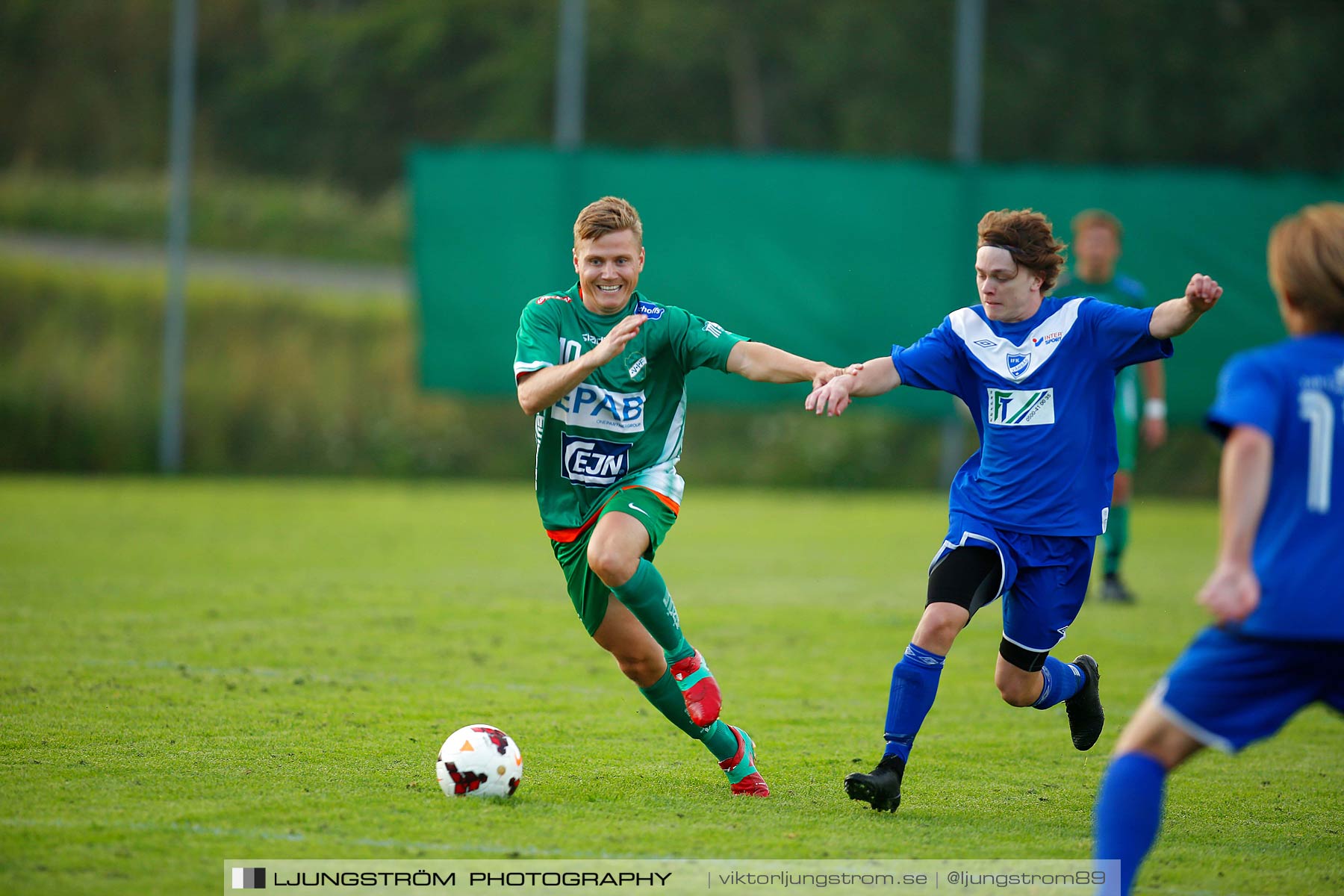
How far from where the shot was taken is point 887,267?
49.3ft

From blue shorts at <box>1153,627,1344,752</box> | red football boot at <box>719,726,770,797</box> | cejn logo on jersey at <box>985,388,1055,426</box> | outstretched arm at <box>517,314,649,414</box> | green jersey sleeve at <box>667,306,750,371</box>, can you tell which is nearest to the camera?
blue shorts at <box>1153,627,1344,752</box>

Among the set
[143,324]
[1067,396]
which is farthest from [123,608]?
[143,324]

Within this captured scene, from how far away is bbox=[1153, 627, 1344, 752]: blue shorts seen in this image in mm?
3271

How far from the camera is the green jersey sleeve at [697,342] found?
4977 mm

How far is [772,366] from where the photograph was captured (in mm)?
4848

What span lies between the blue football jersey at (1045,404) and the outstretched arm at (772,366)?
0.31m

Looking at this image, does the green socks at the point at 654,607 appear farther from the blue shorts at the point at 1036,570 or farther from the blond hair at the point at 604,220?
the blond hair at the point at 604,220

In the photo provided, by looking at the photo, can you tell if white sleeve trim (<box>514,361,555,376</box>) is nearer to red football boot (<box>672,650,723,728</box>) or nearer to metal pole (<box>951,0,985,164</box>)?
red football boot (<box>672,650,723,728</box>)

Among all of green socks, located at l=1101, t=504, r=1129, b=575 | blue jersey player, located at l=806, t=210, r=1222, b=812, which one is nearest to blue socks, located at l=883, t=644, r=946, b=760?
blue jersey player, located at l=806, t=210, r=1222, b=812

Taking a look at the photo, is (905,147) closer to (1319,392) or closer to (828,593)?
(828,593)

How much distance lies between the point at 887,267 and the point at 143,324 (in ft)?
29.6

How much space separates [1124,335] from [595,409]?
1807mm

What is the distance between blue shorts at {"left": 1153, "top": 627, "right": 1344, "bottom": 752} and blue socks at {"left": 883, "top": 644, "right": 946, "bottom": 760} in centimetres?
133

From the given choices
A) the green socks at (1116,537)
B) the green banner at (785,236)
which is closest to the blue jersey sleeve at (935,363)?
the green socks at (1116,537)
